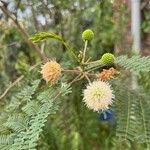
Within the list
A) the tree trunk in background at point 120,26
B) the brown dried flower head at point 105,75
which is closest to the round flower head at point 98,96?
the brown dried flower head at point 105,75

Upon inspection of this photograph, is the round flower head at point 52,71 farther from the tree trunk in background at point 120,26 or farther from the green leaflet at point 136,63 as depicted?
the tree trunk in background at point 120,26

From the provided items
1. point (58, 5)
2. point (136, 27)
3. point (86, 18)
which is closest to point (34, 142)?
point (58, 5)

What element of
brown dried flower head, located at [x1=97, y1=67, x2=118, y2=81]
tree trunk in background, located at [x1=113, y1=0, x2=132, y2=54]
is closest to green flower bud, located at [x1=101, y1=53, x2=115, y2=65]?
brown dried flower head, located at [x1=97, y1=67, x2=118, y2=81]

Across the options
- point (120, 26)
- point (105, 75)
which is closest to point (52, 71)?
point (105, 75)

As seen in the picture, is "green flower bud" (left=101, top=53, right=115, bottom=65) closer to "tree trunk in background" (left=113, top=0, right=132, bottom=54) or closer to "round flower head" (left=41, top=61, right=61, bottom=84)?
"round flower head" (left=41, top=61, right=61, bottom=84)

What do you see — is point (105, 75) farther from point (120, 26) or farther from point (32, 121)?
point (120, 26)
